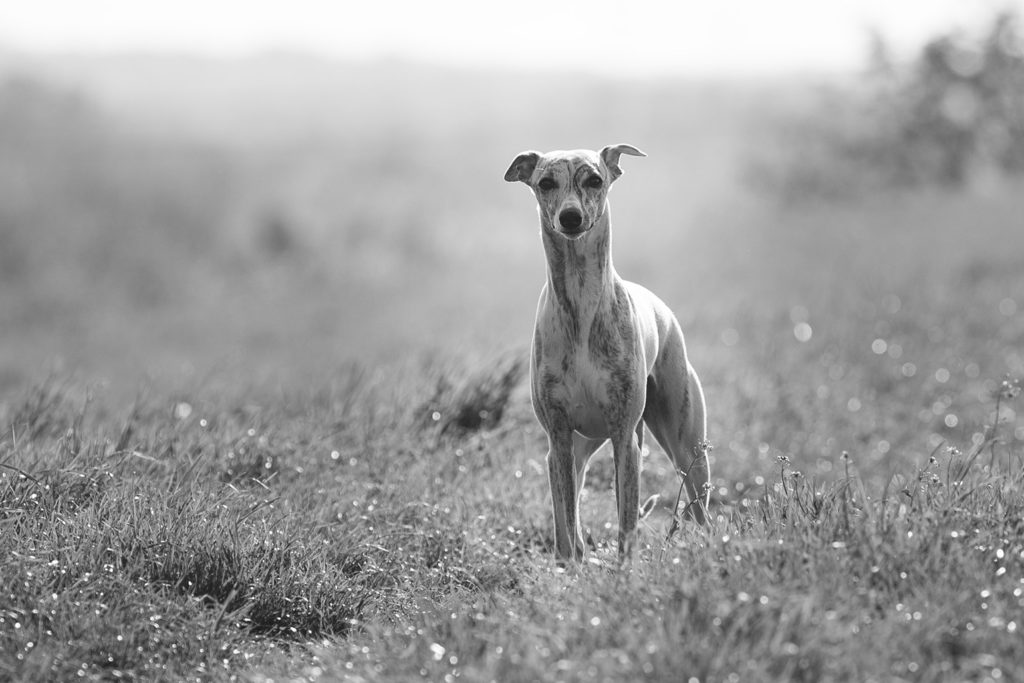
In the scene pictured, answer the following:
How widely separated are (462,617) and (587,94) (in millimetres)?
43589

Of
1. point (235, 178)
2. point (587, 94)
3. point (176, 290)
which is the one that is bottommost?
point (176, 290)

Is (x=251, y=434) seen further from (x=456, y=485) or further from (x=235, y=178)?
(x=235, y=178)

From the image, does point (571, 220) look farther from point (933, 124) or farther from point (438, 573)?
point (933, 124)

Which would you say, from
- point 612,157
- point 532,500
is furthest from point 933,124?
point 612,157

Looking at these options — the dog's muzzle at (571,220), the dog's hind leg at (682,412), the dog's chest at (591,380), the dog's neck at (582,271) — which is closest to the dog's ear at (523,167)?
the dog's neck at (582,271)

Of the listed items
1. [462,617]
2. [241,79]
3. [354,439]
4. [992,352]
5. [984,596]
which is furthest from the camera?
[241,79]

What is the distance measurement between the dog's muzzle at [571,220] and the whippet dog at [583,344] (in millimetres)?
52

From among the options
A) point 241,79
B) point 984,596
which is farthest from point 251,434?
point 241,79

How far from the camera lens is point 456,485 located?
6.64 m

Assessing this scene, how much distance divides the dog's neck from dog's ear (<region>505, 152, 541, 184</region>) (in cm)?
28

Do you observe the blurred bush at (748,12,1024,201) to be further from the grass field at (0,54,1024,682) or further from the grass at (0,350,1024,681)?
the grass at (0,350,1024,681)

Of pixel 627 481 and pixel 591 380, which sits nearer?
pixel 591 380

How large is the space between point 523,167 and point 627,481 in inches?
55.2

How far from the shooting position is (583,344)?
4926 mm
